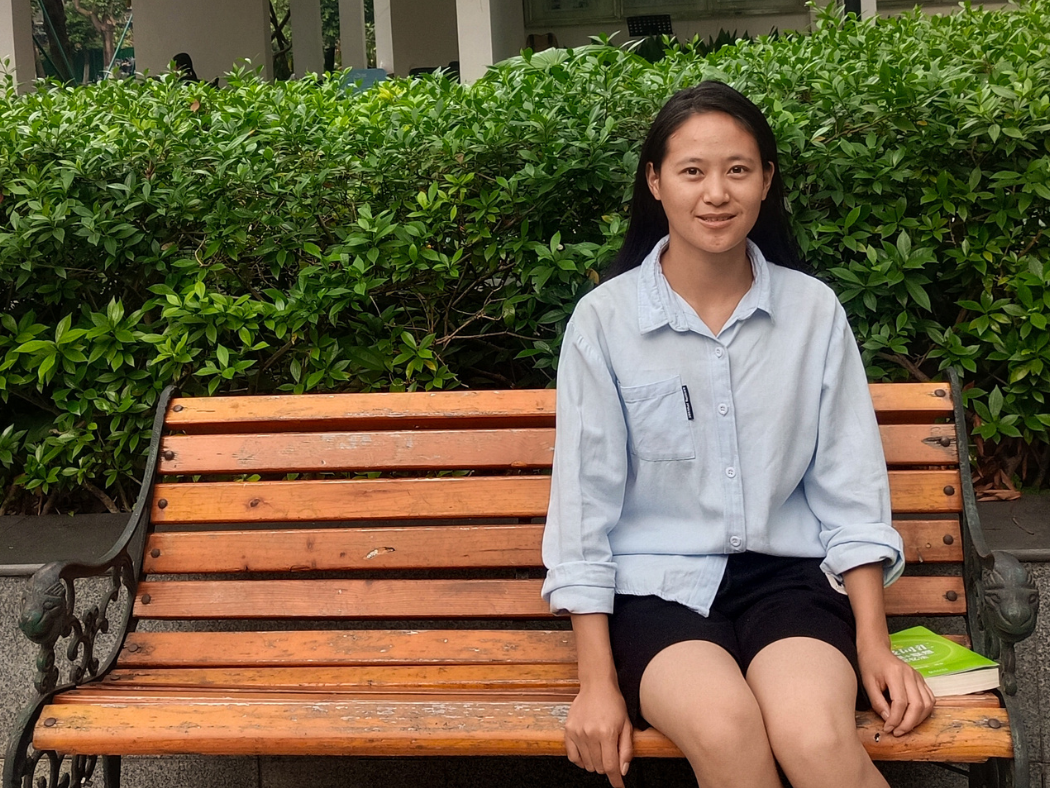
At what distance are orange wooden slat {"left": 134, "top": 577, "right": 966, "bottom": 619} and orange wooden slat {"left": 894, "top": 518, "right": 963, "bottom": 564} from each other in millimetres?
918

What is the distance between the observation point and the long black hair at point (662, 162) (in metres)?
2.24

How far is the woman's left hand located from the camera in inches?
78.3

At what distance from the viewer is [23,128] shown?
128 inches

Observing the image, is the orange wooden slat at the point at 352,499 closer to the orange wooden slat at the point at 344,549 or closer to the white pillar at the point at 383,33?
the orange wooden slat at the point at 344,549

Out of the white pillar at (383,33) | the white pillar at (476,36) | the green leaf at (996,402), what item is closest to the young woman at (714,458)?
the green leaf at (996,402)

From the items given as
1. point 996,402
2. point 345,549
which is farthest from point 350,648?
point 996,402

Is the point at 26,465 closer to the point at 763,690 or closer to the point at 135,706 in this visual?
the point at 135,706

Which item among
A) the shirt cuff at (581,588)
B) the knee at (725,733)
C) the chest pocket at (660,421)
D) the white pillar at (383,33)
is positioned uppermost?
the white pillar at (383,33)

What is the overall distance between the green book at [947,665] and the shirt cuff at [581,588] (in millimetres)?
596

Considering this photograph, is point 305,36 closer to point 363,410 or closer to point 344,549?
point 363,410

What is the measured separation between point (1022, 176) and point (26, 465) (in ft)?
10.1

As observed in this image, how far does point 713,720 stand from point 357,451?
1.29 m

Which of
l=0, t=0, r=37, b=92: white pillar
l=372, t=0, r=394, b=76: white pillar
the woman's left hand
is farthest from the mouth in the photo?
l=372, t=0, r=394, b=76: white pillar

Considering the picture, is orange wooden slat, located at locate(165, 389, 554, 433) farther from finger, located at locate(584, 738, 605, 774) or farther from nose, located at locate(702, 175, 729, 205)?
finger, located at locate(584, 738, 605, 774)
